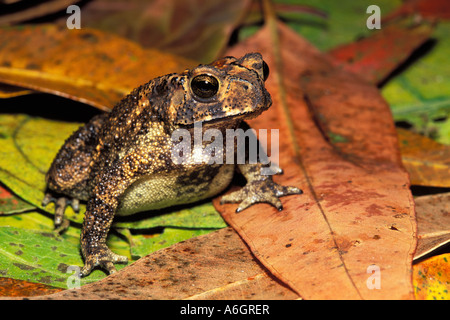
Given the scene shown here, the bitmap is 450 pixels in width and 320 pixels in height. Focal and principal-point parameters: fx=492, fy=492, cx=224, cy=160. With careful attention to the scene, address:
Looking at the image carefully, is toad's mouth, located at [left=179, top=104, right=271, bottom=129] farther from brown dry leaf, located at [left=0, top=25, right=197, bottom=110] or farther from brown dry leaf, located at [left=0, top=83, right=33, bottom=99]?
brown dry leaf, located at [left=0, top=83, right=33, bottom=99]

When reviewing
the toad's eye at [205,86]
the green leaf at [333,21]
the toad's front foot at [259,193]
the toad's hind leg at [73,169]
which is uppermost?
the green leaf at [333,21]

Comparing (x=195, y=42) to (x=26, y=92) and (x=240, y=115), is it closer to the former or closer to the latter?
(x=26, y=92)

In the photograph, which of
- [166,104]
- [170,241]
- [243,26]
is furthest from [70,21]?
[170,241]

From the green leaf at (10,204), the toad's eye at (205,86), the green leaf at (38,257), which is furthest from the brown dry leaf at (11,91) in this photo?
the toad's eye at (205,86)

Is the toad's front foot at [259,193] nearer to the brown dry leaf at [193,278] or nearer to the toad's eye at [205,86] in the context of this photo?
the brown dry leaf at [193,278]

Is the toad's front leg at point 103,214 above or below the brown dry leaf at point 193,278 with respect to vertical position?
above

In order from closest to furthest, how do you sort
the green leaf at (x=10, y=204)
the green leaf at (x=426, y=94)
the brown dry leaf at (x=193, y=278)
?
the brown dry leaf at (x=193, y=278) → the green leaf at (x=10, y=204) → the green leaf at (x=426, y=94)
